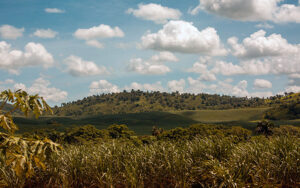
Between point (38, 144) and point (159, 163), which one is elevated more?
point (38, 144)

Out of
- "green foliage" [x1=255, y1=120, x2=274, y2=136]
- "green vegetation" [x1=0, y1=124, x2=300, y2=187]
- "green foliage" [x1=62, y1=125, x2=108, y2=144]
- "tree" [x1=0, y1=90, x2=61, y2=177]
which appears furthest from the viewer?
"green foliage" [x1=255, y1=120, x2=274, y2=136]

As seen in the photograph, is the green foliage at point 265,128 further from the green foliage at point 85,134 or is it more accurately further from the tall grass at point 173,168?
the tall grass at point 173,168

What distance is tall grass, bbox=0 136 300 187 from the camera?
859 centimetres

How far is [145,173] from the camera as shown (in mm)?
9156

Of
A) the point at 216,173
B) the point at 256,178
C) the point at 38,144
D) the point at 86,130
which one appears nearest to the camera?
the point at 38,144

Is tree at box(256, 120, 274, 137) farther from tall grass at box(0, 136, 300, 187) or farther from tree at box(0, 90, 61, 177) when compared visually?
tree at box(0, 90, 61, 177)

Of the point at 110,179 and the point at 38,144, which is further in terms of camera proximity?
the point at 110,179

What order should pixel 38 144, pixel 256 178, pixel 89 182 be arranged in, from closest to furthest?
pixel 38 144, pixel 256 178, pixel 89 182

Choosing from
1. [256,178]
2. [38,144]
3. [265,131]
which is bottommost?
[265,131]

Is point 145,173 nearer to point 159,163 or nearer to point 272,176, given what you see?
point 159,163

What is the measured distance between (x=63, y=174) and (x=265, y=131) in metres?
A: 75.0

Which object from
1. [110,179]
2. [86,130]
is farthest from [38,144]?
[86,130]

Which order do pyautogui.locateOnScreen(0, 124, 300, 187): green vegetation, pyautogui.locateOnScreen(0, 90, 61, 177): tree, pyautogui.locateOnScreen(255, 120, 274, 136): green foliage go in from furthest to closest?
1. pyautogui.locateOnScreen(255, 120, 274, 136): green foliage
2. pyautogui.locateOnScreen(0, 124, 300, 187): green vegetation
3. pyautogui.locateOnScreen(0, 90, 61, 177): tree

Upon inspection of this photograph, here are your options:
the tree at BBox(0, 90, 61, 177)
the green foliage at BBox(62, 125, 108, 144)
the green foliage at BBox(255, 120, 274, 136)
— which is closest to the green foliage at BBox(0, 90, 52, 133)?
the tree at BBox(0, 90, 61, 177)
